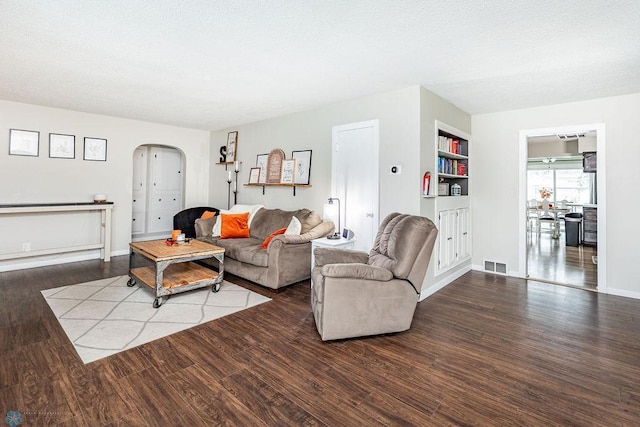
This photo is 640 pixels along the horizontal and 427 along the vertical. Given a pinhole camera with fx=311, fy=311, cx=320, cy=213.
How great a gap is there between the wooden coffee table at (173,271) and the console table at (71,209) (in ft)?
5.92

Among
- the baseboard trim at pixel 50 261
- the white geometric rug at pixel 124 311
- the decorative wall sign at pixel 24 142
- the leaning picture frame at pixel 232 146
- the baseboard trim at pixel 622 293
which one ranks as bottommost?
the white geometric rug at pixel 124 311

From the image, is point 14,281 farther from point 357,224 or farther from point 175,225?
point 357,224

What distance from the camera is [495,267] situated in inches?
186

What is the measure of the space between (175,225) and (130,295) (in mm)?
2592

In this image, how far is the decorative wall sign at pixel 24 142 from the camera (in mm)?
4598

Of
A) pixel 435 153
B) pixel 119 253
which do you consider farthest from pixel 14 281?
pixel 435 153

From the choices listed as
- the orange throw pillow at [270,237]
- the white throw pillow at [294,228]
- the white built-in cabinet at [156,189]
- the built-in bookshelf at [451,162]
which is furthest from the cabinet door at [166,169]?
the built-in bookshelf at [451,162]

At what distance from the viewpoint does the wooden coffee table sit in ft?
10.3

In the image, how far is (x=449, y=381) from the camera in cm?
200

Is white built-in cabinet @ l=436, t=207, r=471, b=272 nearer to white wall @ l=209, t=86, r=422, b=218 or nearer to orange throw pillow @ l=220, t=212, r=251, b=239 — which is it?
white wall @ l=209, t=86, r=422, b=218

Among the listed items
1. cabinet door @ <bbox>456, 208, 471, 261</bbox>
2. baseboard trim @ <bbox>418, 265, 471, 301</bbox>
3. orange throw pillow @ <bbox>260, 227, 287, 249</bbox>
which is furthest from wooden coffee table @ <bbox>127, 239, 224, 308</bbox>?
cabinet door @ <bbox>456, 208, 471, 261</bbox>

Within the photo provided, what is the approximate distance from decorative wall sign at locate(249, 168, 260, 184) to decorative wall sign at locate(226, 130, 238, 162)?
25.9 inches

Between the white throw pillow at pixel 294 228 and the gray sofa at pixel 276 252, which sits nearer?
the gray sofa at pixel 276 252

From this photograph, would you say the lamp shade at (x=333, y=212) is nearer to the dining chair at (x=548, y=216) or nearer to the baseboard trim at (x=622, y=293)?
the baseboard trim at (x=622, y=293)
